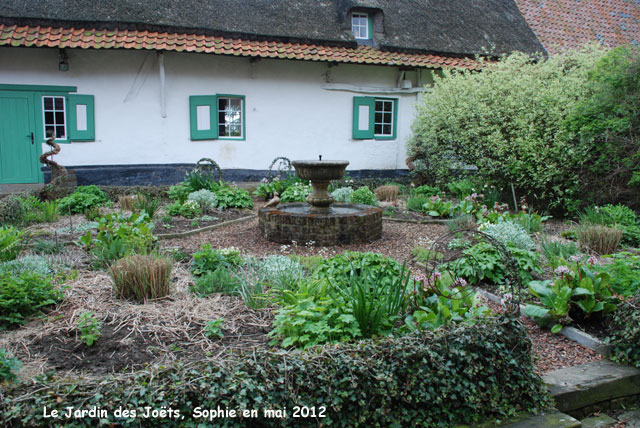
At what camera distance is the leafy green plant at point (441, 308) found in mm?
3490

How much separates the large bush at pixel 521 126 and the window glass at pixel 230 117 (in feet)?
16.4

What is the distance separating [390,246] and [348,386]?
14.3 ft

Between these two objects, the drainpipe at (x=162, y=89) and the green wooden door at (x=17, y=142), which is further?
the drainpipe at (x=162, y=89)

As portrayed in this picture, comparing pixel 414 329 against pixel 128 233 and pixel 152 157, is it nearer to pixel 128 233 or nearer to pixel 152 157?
pixel 128 233

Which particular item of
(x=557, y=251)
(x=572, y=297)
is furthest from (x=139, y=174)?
(x=572, y=297)

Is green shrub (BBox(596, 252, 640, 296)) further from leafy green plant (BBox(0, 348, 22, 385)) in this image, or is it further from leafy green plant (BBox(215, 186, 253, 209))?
leafy green plant (BBox(215, 186, 253, 209))

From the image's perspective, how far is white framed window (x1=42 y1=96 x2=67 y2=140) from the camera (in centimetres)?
1172

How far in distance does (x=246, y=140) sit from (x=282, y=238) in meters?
6.64

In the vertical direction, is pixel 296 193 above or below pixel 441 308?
above

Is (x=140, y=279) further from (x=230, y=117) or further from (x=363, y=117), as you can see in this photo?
(x=363, y=117)

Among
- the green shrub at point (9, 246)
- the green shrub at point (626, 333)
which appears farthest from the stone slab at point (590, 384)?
the green shrub at point (9, 246)

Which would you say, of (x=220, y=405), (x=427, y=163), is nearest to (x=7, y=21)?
(x=427, y=163)

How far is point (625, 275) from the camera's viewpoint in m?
4.26

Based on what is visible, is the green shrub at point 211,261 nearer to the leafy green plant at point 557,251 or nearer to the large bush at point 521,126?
the leafy green plant at point 557,251
